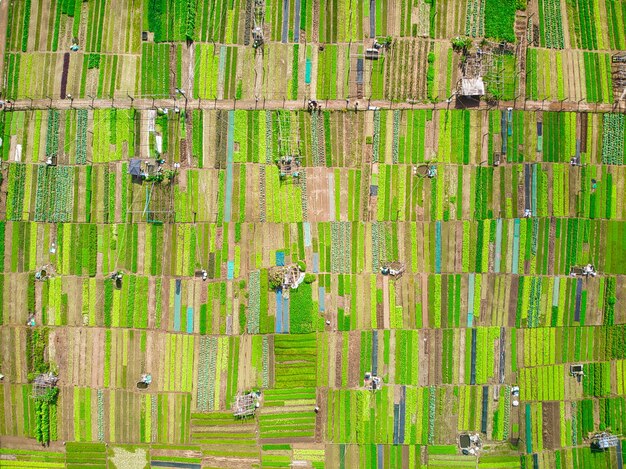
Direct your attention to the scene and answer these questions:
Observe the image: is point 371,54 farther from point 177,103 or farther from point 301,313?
point 301,313

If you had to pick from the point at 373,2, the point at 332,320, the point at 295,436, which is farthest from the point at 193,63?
the point at 295,436

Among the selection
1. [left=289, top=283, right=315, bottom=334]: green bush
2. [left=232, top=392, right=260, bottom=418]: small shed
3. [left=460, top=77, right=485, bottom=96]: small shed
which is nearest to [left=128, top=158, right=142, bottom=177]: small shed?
[left=289, top=283, right=315, bottom=334]: green bush

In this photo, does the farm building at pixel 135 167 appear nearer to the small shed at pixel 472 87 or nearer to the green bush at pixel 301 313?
the green bush at pixel 301 313

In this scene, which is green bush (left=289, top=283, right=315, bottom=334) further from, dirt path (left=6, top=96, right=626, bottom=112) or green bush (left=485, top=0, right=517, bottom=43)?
green bush (left=485, top=0, right=517, bottom=43)

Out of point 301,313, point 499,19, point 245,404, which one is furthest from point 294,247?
point 499,19

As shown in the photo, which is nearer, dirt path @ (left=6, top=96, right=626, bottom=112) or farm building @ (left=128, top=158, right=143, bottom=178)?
farm building @ (left=128, top=158, right=143, bottom=178)

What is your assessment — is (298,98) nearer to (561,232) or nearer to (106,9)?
(106,9)
